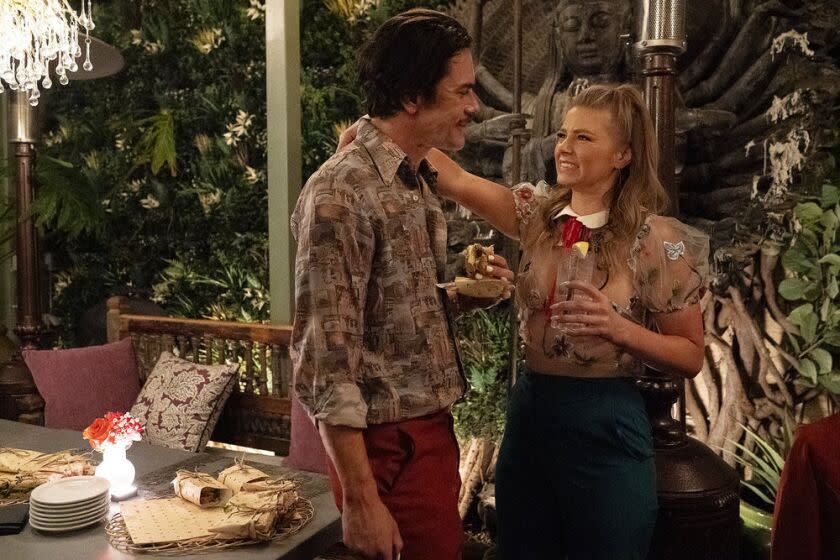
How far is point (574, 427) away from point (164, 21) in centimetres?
381

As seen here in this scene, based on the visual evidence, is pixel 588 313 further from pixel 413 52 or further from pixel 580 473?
pixel 413 52

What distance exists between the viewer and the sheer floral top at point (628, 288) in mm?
1554

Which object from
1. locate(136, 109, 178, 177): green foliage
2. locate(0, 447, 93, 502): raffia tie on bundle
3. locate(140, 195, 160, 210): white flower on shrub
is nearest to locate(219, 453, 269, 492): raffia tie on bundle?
locate(0, 447, 93, 502): raffia tie on bundle

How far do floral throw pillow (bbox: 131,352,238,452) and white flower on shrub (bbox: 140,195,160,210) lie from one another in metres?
1.64

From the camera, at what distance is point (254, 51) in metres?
4.12

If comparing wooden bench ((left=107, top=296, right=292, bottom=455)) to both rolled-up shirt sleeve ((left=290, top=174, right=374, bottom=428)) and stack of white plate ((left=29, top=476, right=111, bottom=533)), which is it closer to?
stack of white plate ((left=29, top=476, right=111, bottom=533))

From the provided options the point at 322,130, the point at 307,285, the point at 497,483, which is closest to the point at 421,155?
the point at 307,285

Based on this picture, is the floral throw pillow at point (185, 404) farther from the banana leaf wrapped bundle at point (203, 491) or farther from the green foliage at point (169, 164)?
the banana leaf wrapped bundle at point (203, 491)

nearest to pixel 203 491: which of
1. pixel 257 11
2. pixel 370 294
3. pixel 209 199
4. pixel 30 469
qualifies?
pixel 30 469

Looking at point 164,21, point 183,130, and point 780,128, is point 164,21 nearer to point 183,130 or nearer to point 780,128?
point 183,130

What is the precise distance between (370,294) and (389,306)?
4 centimetres

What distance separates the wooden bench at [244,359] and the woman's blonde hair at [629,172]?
5.90ft

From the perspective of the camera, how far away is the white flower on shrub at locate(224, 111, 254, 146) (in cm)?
415

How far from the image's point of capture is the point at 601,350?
62.1 inches
